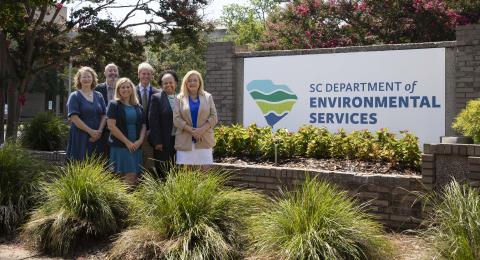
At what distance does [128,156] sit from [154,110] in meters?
0.61

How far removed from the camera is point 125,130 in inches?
270

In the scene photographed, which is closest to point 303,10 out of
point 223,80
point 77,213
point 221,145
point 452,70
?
point 223,80

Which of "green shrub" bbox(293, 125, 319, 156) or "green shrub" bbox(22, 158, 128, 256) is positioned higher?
"green shrub" bbox(293, 125, 319, 156)

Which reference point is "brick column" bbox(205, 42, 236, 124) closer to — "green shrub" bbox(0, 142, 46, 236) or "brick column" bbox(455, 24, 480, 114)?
"brick column" bbox(455, 24, 480, 114)

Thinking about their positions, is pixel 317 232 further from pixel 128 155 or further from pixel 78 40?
pixel 78 40

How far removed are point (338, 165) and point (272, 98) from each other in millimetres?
3930

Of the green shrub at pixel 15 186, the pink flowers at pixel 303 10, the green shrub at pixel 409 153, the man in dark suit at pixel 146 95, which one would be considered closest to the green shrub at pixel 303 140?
the green shrub at pixel 409 153

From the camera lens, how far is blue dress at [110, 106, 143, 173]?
22.4 ft

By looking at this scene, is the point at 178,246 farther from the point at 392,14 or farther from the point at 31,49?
the point at 392,14

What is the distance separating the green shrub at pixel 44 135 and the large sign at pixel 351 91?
347cm

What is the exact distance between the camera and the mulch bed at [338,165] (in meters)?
6.81

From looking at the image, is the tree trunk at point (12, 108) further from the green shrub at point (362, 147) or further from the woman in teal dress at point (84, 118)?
the green shrub at point (362, 147)

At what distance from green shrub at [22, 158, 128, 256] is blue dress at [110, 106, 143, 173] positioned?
619 mm

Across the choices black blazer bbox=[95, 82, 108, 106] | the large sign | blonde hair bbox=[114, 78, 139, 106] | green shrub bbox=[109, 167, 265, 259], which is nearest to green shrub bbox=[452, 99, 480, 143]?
green shrub bbox=[109, 167, 265, 259]
